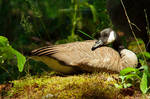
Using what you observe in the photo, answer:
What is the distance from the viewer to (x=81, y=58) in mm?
2855

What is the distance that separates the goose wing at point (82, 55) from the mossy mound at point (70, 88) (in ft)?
0.46

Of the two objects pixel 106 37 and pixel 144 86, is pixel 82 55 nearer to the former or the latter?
pixel 106 37

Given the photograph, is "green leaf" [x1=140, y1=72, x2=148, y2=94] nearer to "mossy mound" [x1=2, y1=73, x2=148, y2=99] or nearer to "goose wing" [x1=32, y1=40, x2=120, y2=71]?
"mossy mound" [x1=2, y1=73, x2=148, y2=99]

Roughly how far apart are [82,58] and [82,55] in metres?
0.06

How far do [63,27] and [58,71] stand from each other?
2.97 metres

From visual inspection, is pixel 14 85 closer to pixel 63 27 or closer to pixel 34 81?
pixel 34 81

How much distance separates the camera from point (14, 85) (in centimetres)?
260

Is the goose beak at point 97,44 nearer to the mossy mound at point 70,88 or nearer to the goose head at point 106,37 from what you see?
the goose head at point 106,37

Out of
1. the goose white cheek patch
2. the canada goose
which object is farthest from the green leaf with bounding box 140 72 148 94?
the goose white cheek patch

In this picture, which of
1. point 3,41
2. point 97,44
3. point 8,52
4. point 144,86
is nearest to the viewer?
point 144,86

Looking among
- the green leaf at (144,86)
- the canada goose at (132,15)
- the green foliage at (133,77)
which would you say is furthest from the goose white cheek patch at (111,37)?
the green leaf at (144,86)

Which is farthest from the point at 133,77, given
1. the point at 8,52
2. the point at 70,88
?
the point at 8,52

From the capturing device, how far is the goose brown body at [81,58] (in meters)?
2.82

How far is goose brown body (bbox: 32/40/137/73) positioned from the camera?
9.27ft
